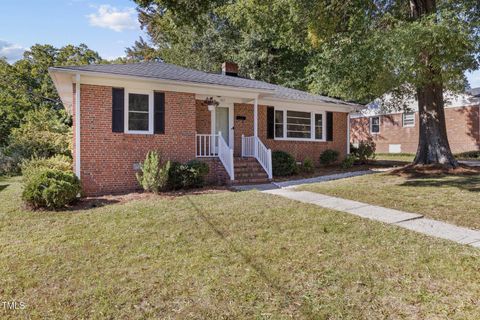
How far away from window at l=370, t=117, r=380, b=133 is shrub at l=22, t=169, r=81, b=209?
24.5 metres

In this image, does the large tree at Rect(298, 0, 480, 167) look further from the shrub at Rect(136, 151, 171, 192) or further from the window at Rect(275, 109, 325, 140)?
the shrub at Rect(136, 151, 171, 192)

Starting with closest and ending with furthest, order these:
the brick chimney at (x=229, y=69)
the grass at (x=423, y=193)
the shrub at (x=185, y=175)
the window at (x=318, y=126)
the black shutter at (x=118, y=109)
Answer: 1. the grass at (x=423, y=193)
2. the shrub at (x=185, y=175)
3. the black shutter at (x=118, y=109)
4. the window at (x=318, y=126)
5. the brick chimney at (x=229, y=69)

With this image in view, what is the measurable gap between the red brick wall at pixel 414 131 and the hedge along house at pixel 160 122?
14024 millimetres

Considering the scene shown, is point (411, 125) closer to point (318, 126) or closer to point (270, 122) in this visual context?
point (318, 126)

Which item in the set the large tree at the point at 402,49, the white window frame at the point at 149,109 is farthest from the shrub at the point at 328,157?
the white window frame at the point at 149,109

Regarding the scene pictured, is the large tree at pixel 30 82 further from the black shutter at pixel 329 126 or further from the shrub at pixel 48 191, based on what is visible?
the shrub at pixel 48 191

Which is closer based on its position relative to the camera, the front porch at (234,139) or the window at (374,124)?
the front porch at (234,139)

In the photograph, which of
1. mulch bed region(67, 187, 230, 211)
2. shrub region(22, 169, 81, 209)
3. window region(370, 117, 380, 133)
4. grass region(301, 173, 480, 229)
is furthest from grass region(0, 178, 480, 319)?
window region(370, 117, 380, 133)

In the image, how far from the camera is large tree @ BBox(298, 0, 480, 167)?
8656mm

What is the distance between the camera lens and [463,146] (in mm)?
22422

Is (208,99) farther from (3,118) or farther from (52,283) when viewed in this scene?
(3,118)

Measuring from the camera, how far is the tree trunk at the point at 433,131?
40.1 ft

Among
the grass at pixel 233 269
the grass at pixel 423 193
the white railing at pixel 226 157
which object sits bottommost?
the grass at pixel 233 269

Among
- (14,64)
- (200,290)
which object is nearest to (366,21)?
(200,290)
